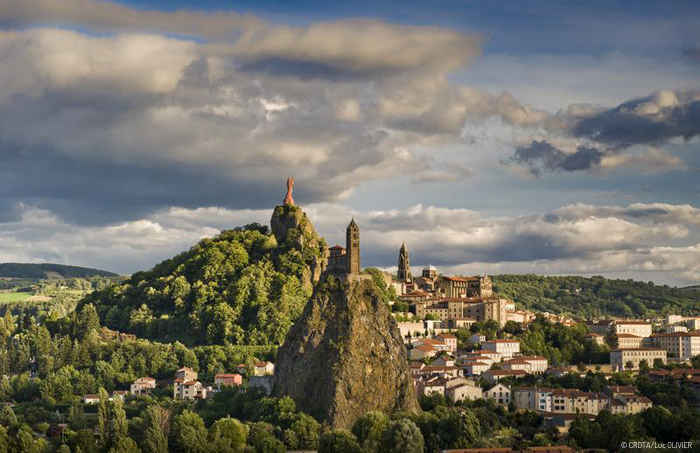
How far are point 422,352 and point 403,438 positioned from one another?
3393 centimetres

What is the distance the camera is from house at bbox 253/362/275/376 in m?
106

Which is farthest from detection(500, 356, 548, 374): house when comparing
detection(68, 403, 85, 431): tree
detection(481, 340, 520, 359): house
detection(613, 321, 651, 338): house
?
detection(68, 403, 85, 431): tree

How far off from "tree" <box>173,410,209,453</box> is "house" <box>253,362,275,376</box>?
2328cm

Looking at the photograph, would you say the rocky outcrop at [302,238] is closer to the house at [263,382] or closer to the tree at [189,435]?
the house at [263,382]

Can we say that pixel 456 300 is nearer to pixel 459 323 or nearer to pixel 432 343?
pixel 459 323

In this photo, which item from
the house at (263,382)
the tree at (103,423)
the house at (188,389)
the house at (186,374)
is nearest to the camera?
the tree at (103,423)

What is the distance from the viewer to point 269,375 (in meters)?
100

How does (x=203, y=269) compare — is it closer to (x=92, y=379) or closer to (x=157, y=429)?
(x=92, y=379)

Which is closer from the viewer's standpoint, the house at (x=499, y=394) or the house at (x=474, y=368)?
the house at (x=499, y=394)

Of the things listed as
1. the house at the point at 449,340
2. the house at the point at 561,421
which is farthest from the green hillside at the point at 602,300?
the house at the point at 561,421

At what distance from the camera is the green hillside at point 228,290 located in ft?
392

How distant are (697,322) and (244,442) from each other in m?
82.9

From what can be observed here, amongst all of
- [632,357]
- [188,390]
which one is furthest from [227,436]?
[632,357]

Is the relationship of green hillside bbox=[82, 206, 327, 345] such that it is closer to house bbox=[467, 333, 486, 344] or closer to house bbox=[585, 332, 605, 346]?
house bbox=[467, 333, 486, 344]
